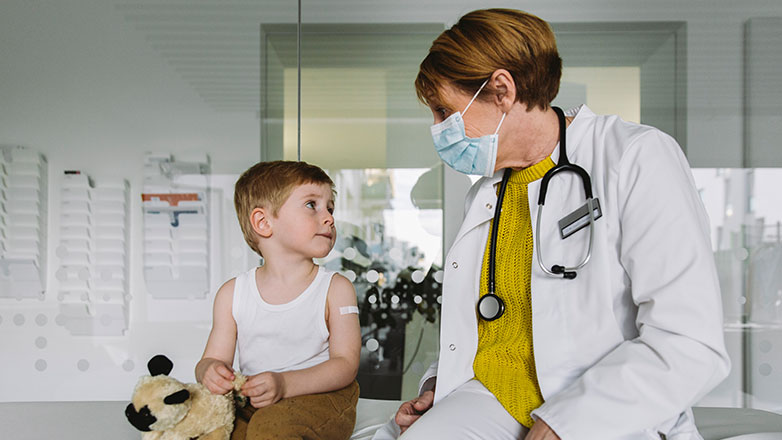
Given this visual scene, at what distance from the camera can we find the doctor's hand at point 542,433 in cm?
93

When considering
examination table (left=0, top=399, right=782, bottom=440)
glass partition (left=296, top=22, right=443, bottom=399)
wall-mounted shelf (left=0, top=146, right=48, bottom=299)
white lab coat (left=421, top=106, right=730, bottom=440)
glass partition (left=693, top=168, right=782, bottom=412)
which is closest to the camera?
white lab coat (left=421, top=106, right=730, bottom=440)

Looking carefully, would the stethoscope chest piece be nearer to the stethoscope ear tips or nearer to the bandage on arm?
the stethoscope ear tips

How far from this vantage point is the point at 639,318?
97cm

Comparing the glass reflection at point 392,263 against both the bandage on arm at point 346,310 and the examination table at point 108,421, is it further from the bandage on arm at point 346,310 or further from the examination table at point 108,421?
the bandage on arm at point 346,310

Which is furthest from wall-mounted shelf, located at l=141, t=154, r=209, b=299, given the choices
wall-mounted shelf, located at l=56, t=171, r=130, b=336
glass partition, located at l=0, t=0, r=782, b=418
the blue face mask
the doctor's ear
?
Answer: the doctor's ear

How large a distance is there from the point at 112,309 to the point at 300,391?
216cm

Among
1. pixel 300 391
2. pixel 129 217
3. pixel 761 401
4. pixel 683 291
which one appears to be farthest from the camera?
pixel 129 217

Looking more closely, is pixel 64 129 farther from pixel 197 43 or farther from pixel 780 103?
pixel 780 103

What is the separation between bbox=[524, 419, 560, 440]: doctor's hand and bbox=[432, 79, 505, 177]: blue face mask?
523 mm

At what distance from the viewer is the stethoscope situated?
104 cm

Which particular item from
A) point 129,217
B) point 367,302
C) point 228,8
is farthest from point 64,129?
point 367,302

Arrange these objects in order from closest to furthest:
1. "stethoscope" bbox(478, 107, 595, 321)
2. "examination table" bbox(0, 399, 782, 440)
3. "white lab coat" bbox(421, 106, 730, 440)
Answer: "white lab coat" bbox(421, 106, 730, 440), "stethoscope" bbox(478, 107, 595, 321), "examination table" bbox(0, 399, 782, 440)

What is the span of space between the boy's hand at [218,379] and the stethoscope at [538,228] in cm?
55

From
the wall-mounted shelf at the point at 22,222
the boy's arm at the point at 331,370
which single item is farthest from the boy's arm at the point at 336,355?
the wall-mounted shelf at the point at 22,222
